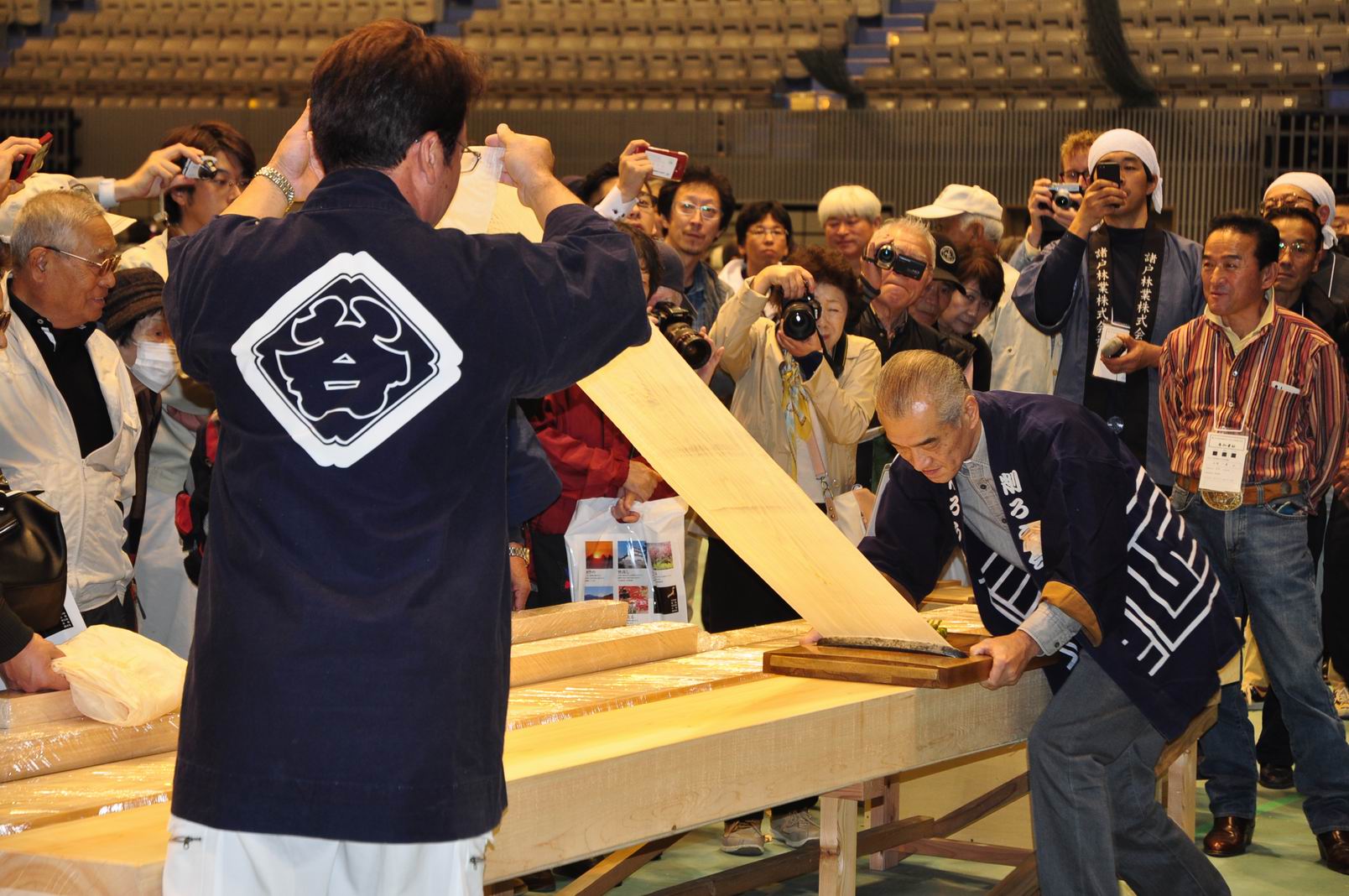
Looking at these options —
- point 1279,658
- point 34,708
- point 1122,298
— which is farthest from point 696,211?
point 34,708

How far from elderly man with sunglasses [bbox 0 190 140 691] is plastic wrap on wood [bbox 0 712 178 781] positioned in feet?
2.70

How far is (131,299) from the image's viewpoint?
11.6 feet

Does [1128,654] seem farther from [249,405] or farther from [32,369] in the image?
[32,369]

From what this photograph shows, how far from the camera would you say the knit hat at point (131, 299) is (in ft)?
11.5

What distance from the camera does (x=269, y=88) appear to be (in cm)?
1269

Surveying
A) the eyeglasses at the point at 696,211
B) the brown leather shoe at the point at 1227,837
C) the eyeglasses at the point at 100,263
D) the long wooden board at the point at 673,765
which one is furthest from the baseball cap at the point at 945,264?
the eyeglasses at the point at 100,263

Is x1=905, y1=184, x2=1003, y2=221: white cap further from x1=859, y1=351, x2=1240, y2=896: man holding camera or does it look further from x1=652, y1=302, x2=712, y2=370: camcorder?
x1=859, y1=351, x2=1240, y2=896: man holding camera

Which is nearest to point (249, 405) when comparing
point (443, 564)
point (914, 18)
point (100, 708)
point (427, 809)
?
point (443, 564)

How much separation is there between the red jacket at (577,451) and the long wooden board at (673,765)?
3.29 feet

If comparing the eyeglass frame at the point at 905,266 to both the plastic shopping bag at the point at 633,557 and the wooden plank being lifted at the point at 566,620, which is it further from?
the wooden plank being lifted at the point at 566,620

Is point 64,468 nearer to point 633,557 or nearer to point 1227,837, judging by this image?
point 633,557

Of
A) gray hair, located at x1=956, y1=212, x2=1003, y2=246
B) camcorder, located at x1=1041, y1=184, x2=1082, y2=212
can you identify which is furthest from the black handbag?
gray hair, located at x1=956, y1=212, x2=1003, y2=246

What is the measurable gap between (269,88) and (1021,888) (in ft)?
36.0

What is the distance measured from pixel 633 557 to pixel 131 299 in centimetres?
132
